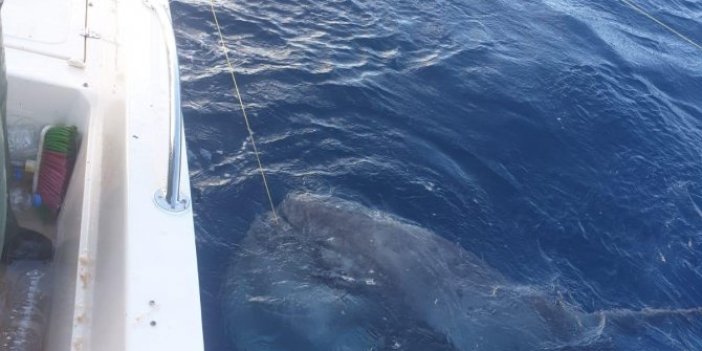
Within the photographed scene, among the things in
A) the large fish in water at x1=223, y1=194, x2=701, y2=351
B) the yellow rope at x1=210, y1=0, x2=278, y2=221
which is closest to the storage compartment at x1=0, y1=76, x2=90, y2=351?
the large fish in water at x1=223, y1=194, x2=701, y2=351

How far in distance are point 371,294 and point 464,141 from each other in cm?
331

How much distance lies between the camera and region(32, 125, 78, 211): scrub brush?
417cm

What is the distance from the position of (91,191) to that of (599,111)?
816cm

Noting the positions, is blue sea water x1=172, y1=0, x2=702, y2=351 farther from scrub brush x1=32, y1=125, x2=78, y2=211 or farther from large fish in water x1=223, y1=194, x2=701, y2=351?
scrub brush x1=32, y1=125, x2=78, y2=211

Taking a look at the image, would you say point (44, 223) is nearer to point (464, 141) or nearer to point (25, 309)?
point (25, 309)

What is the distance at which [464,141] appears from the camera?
27.6 feet

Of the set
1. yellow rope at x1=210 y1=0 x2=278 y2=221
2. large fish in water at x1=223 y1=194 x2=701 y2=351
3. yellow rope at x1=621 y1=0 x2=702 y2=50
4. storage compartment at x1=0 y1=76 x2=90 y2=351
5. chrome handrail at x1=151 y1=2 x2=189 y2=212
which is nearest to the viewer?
chrome handrail at x1=151 y1=2 x2=189 y2=212

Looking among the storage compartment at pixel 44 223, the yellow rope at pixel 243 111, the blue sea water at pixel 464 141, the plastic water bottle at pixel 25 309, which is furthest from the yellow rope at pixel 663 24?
the plastic water bottle at pixel 25 309

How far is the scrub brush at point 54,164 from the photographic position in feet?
13.7

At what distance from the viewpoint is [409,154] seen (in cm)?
784

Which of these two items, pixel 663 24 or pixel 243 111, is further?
pixel 663 24

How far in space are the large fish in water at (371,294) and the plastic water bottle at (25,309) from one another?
1.85 m

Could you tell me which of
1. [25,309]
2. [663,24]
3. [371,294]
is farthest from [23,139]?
[663,24]

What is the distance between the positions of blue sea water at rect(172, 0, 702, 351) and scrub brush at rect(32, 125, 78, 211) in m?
1.73
